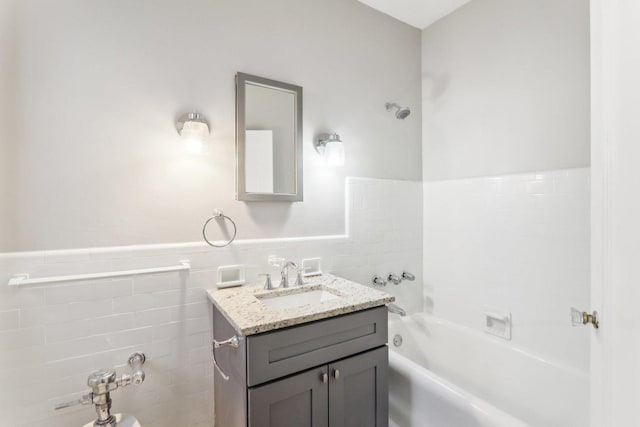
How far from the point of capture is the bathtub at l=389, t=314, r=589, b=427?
132 centimetres

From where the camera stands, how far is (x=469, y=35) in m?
2.05

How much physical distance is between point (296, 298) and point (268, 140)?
86cm

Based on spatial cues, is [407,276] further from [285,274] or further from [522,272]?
[285,274]

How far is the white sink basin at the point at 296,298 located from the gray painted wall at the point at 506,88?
1.29 m

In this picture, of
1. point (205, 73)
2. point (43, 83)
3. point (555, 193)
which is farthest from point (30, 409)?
point (555, 193)

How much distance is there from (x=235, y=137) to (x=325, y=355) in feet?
3.69

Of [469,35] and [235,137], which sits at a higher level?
[469,35]

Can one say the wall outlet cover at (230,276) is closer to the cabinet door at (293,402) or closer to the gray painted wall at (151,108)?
the gray painted wall at (151,108)

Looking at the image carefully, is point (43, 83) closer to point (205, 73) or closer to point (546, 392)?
point (205, 73)

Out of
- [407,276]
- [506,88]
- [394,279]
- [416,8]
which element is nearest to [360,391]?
[394,279]

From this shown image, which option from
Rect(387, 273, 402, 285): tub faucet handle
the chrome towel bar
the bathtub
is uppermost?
the chrome towel bar

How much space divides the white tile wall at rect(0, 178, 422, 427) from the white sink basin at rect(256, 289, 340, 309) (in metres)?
0.19

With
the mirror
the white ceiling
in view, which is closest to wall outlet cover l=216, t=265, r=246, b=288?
the mirror

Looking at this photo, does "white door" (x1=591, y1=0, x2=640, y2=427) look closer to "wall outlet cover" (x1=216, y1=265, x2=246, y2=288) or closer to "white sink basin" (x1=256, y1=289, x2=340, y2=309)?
"white sink basin" (x1=256, y1=289, x2=340, y2=309)
